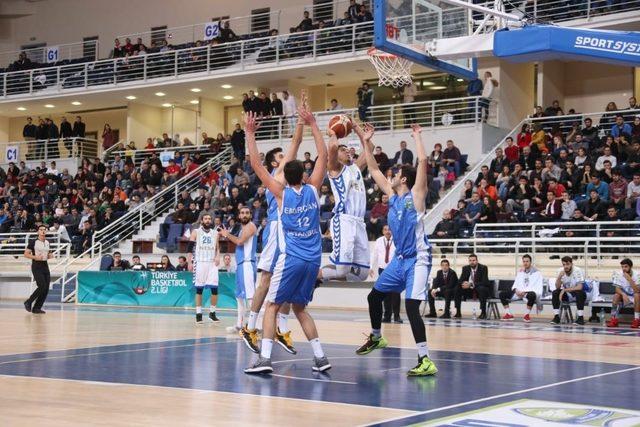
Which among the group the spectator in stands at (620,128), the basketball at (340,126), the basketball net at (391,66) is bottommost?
the basketball at (340,126)

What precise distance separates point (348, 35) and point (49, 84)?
46.3ft

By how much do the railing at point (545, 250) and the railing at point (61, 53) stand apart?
76.0ft

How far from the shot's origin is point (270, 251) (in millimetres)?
9875

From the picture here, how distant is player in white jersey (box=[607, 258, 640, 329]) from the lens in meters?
16.3

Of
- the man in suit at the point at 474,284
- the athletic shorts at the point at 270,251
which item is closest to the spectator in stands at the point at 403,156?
the man in suit at the point at 474,284

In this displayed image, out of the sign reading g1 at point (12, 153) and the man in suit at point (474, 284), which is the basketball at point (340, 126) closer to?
the man in suit at point (474, 284)

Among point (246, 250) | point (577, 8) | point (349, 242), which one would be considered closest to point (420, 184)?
point (349, 242)

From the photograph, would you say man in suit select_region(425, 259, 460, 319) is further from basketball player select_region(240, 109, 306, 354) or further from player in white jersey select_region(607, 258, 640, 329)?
basketball player select_region(240, 109, 306, 354)

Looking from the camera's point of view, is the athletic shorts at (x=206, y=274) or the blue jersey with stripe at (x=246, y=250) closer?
the blue jersey with stripe at (x=246, y=250)

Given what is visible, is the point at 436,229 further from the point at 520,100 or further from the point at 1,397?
the point at 1,397

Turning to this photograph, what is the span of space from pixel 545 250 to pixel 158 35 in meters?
22.9

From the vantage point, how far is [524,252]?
19938mm

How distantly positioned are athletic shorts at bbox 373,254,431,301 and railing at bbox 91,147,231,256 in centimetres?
1939

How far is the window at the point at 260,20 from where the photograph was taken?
35312 mm
